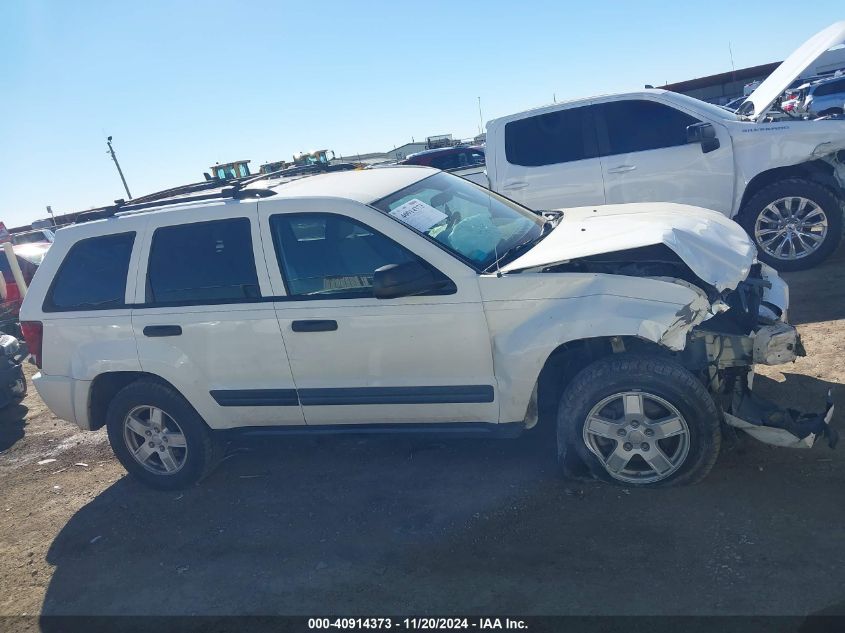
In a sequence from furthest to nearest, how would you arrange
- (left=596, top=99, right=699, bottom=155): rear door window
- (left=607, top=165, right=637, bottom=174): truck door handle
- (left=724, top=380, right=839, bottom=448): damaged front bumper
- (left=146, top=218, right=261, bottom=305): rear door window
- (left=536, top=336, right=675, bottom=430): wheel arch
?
(left=607, top=165, right=637, bottom=174): truck door handle < (left=596, top=99, right=699, bottom=155): rear door window < (left=146, top=218, right=261, bottom=305): rear door window < (left=536, top=336, right=675, bottom=430): wheel arch < (left=724, top=380, right=839, bottom=448): damaged front bumper

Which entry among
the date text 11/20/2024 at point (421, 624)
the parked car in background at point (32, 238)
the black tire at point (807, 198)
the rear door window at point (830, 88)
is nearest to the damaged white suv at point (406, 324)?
the date text 11/20/2024 at point (421, 624)

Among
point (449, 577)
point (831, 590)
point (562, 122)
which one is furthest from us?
point (562, 122)

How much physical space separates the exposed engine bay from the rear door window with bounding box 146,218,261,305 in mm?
1948

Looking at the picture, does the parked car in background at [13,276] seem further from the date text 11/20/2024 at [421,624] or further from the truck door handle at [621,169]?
the date text 11/20/2024 at [421,624]

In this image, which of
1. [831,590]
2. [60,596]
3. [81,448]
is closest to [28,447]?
[81,448]

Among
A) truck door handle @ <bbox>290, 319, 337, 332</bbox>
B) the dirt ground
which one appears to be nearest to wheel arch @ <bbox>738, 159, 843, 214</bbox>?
the dirt ground

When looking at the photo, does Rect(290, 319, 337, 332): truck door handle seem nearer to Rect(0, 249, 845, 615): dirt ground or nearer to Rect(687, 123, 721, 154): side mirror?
Rect(0, 249, 845, 615): dirt ground

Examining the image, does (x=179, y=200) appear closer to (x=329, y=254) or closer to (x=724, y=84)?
A: (x=329, y=254)

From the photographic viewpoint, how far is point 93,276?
4.73 metres

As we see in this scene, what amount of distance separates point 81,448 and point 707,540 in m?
5.34

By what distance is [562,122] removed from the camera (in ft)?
24.6

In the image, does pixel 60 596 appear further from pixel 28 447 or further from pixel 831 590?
pixel 831 590

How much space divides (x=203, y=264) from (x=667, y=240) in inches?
113

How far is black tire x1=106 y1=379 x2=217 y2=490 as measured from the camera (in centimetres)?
467
